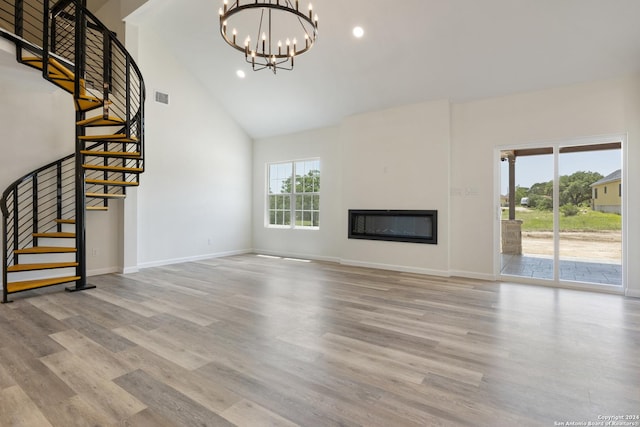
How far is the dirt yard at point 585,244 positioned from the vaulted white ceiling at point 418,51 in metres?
2.16

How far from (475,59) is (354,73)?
6.07 feet

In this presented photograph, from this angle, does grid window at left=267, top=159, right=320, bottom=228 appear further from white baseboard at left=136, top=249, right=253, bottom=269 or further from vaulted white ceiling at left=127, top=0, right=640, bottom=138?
vaulted white ceiling at left=127, top=0, right=640, bottom=138

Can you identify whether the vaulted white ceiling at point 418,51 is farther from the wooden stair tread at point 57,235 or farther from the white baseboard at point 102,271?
the white baseboard at point 102,271

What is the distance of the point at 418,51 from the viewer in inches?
191

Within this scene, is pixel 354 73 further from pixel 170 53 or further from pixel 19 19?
pixel 19 19

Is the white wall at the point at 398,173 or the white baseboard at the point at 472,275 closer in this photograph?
the white baseboard at the point at 472,275

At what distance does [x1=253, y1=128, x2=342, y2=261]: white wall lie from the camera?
6996 mm

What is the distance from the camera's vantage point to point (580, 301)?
13.2ft

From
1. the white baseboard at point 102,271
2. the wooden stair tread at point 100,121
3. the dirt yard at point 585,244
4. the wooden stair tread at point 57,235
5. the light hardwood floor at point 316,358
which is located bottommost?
Result: the light hardwood floor at point 316,358

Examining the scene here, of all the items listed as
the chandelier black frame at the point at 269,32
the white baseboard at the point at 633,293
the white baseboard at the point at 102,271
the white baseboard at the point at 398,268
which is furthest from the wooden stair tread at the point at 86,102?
the white baseboard at the point at 633,293

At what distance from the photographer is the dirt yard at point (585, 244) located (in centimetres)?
457

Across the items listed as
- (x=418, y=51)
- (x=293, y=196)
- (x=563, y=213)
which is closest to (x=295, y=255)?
(x=293, y=196)

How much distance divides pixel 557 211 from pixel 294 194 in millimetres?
5019

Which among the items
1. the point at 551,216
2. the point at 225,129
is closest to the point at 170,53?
the point at 225,129
